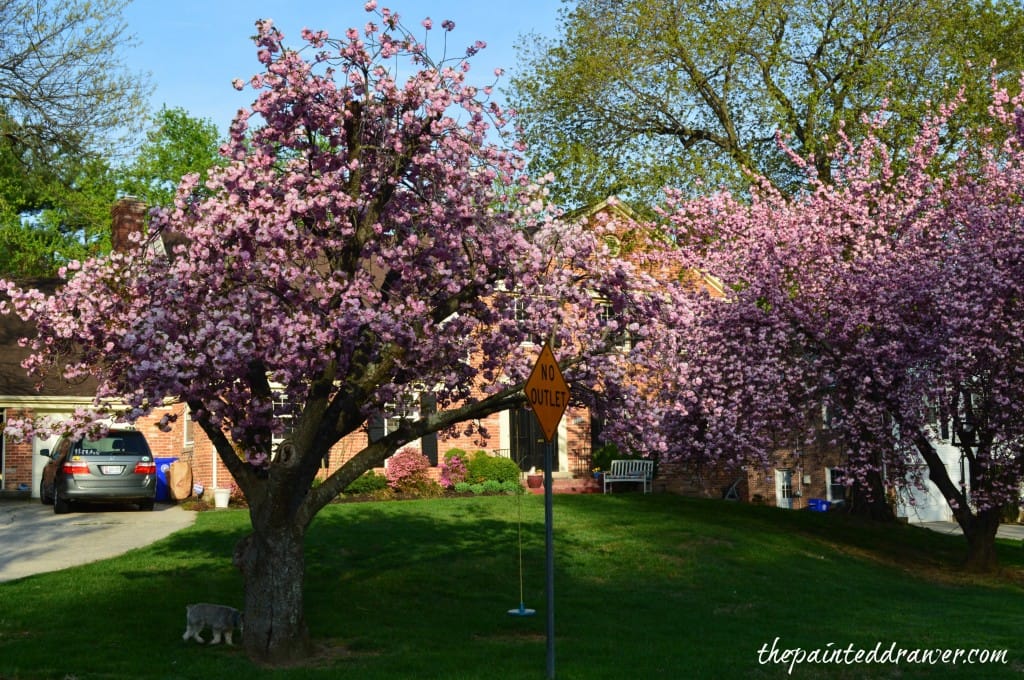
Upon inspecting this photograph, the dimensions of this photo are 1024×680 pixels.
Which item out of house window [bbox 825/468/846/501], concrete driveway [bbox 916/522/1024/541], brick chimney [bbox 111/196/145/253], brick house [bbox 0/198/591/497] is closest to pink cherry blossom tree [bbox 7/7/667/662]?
brick house [bbox 0/198/591/497]

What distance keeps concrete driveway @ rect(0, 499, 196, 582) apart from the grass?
2.72ft

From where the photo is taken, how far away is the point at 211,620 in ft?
41.9

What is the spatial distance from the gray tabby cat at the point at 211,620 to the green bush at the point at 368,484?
14920 millimetres

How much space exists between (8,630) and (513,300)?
7033 millimetres

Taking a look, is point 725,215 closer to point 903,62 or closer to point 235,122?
point 903,62

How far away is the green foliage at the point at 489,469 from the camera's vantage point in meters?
29.3

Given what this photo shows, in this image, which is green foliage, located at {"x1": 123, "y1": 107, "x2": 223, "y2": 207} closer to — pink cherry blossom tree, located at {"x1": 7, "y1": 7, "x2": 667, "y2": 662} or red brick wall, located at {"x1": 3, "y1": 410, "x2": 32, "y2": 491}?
red brick wall, located at {"x1": 3, "y1": 410, "x2": 32, "y2": 491}

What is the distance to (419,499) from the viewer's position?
27469mm

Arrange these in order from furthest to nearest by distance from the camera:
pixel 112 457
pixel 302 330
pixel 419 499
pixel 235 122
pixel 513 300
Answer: pixel 419 499 → pixel 112 457 → pixel 513 300 → pixel 235 122 → pixel 302 330

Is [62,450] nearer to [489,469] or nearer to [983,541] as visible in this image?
[489,469]

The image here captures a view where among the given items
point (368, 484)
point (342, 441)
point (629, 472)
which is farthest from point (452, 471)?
point (629, 472)

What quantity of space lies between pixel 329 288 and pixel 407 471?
17.1 metres

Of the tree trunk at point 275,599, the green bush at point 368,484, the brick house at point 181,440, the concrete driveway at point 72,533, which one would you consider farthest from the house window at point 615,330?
the green bush at point 368,484

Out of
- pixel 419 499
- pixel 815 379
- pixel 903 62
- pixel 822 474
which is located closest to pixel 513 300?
pixel 815 379
